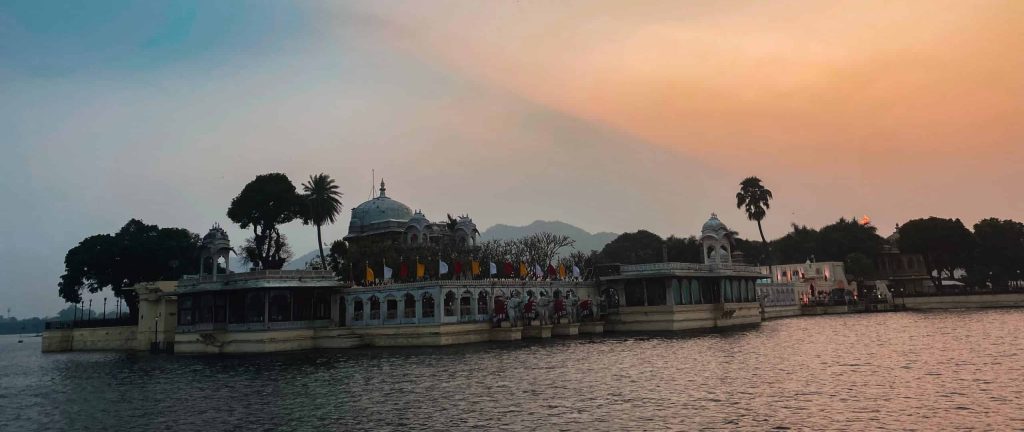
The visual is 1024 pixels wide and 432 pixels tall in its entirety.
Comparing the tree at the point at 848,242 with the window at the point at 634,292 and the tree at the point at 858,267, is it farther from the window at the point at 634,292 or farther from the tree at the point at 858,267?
the window at the point at 634,292

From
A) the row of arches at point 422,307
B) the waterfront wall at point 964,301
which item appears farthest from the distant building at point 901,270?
the row of arches at point 422,307

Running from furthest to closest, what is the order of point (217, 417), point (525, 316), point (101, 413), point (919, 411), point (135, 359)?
point (525, 316), point (135, 359), point (101, 413), point (217, 417), point (919, 411)

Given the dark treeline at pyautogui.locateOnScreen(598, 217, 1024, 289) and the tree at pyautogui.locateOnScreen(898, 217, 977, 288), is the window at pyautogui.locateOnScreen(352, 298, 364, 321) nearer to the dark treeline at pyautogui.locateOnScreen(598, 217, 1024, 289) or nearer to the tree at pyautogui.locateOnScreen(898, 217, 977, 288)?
the dark treeline at pyautogui.locateOnScreen(598, 217, 1024, 289)

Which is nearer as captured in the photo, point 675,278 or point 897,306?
point 675,278

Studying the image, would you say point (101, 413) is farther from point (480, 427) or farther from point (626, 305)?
point (626, 305)

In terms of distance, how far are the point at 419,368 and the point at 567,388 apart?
11829mm

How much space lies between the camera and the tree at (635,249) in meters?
126

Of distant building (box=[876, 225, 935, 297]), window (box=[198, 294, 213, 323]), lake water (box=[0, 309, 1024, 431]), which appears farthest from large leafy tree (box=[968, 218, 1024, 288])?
window (box=[198, 294, 213, 323])

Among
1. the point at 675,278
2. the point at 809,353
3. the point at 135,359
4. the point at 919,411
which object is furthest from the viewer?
the point at 675,278

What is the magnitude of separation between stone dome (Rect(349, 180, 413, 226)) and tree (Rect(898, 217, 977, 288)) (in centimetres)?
8004

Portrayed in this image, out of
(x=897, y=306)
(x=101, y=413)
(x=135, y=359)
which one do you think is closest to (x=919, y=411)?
(x=101, y=413)

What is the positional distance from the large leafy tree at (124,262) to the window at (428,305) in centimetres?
3521

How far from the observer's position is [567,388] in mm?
26906

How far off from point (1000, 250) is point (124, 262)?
400 feet
